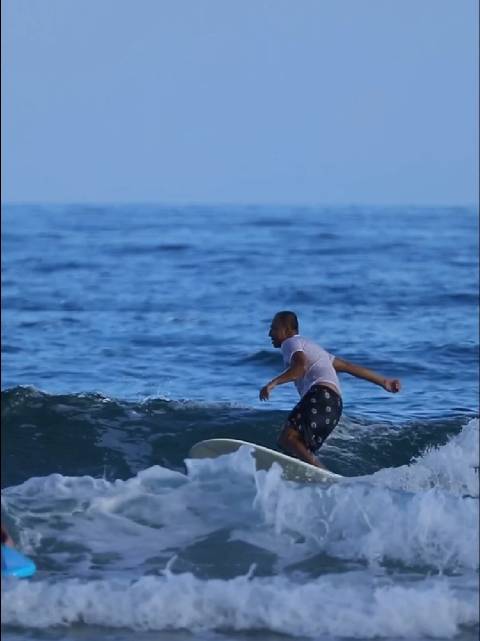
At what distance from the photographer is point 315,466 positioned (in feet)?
29.2

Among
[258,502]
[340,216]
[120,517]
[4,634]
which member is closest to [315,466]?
[258,502]

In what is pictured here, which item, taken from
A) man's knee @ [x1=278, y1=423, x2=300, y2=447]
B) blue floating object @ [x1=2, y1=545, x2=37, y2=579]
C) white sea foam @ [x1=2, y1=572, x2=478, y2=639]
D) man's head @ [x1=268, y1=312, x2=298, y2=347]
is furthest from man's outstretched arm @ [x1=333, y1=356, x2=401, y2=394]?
blue floating object @ [x1=2, y1=545, x2=37, y2=579]

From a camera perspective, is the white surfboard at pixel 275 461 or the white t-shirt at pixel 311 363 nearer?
the white surfboard at pixel 275 461

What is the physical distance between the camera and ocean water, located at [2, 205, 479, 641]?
694cm

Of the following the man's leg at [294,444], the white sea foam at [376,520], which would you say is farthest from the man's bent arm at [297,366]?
the white sea foam at [376,520]

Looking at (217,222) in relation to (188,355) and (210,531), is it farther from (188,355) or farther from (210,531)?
(210,531)

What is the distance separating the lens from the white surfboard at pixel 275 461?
8.73m

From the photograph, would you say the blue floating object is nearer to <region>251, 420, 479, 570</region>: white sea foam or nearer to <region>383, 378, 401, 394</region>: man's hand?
<region>251, 420, 479, 570</region>: white sea foam

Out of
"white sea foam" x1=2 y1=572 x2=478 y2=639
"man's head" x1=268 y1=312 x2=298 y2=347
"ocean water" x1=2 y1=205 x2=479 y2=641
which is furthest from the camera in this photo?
"man's head" x1=268 y1=312 x2=298 y2=347

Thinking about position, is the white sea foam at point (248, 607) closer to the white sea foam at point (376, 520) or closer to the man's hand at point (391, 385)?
the white sea foam at point (376, 520)

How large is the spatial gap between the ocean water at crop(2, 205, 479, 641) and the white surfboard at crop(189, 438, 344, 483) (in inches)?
8.0

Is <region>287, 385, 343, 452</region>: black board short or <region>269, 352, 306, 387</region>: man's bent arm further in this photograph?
<region>287, 385, 343, 452</region>: black board short

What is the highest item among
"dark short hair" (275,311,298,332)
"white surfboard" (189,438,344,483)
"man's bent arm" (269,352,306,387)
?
"dark short hair" (275,311,298,332)

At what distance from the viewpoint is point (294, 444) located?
930cm
